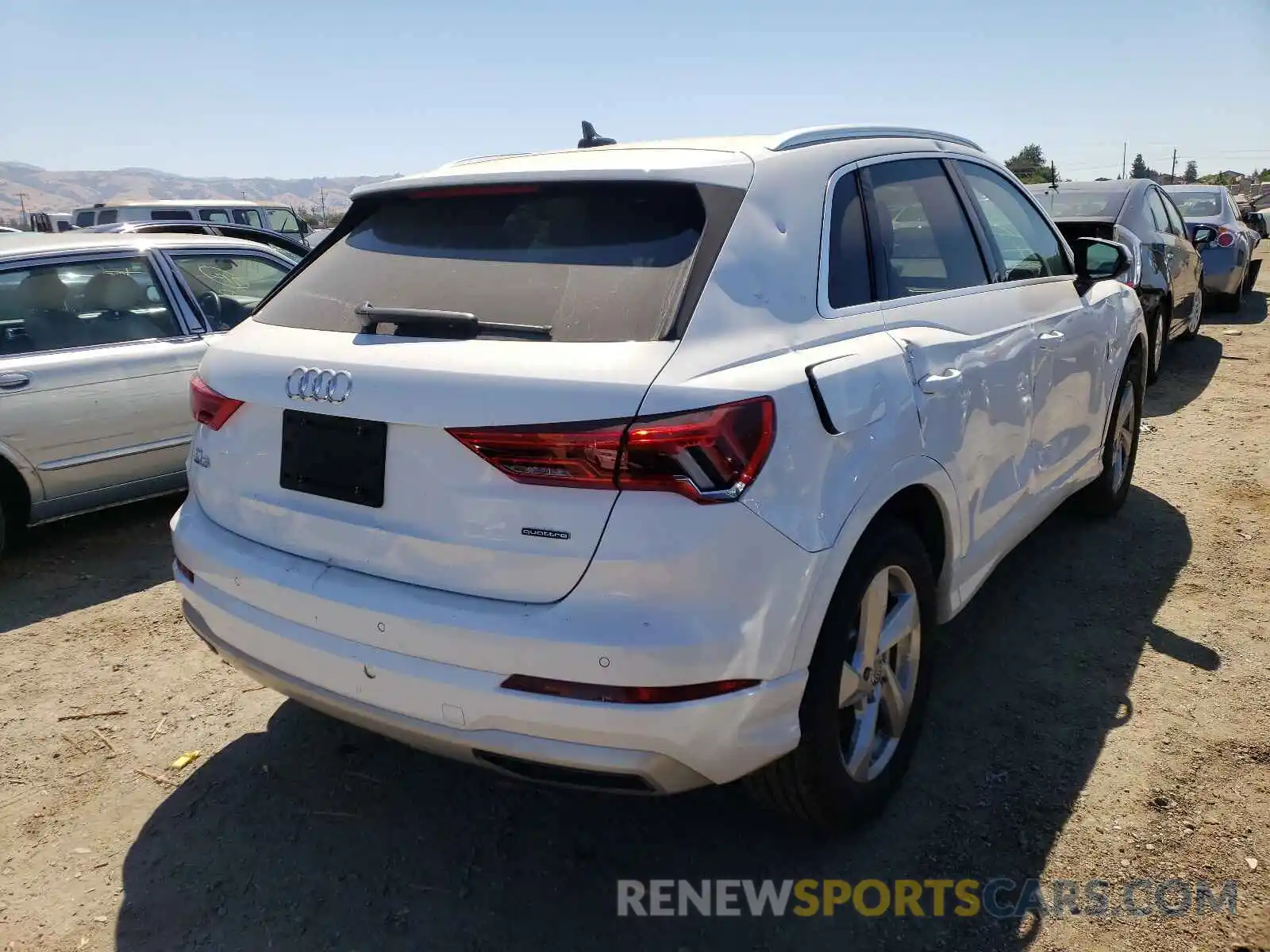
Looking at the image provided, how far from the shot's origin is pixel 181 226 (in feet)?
23.6

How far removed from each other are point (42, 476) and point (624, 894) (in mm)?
3723

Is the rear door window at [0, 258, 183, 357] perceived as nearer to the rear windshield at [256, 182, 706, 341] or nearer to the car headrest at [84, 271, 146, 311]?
the car headrest at [84, 271, 146, 311]

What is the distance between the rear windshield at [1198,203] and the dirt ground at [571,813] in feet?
32.1

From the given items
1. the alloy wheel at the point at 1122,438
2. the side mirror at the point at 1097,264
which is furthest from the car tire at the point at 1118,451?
the side mirror at the point at 1097,264

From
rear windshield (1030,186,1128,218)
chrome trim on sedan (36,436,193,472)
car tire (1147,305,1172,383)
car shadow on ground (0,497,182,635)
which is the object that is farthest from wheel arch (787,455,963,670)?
rear windshield (1030,186,1128,218)

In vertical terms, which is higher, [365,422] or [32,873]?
[365,422]

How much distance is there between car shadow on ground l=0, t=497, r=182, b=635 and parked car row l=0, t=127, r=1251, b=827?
217cm

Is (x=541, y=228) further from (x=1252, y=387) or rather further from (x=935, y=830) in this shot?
(x=1252, y=387)

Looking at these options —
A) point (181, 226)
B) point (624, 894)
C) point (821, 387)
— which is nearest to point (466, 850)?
point (624, 894)

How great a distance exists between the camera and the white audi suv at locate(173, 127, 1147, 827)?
6.48ft

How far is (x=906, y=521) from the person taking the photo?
110 inches

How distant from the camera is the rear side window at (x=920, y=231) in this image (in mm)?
2852

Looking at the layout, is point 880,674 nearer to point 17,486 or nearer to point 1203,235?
point 17,486

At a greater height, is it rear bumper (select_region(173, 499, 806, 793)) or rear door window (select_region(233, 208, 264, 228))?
rear door window (select_region(233, 208, 264, 228))
